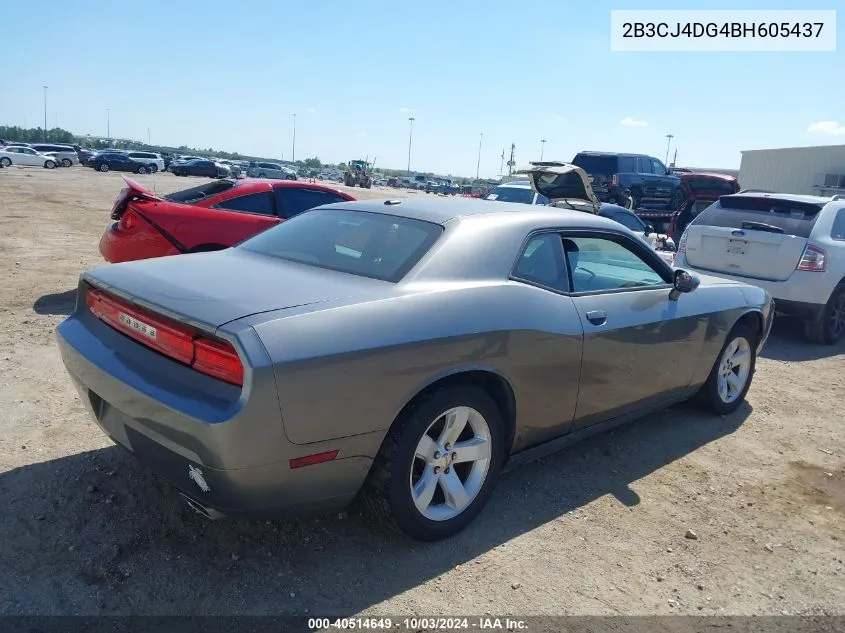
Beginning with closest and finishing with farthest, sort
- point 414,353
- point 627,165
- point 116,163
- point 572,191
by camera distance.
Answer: point 414,353
point 572,191
point 627,165
point 116,163

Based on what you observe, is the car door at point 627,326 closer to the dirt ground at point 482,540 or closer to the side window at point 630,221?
the dirt ground at point 482,540

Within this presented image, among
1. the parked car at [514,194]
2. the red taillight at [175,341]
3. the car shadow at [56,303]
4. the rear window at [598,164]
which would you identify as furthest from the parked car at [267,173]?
the red taillight at [175,341]

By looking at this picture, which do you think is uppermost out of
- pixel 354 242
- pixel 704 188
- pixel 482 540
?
pixel 704 188

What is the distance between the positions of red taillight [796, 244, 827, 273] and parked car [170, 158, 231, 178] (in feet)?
155

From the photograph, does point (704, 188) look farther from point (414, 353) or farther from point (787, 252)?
point (414, 353)

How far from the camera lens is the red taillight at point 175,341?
2307 mm

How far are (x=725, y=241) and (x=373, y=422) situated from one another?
245 inches

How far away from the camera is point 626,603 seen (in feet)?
8.70

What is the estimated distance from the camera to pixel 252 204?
711 centimetres

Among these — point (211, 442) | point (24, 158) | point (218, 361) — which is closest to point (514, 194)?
point (218, 361)

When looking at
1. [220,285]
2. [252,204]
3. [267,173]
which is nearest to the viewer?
[220,285]

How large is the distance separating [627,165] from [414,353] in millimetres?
15749

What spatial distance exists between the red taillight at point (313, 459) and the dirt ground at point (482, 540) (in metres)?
0.56

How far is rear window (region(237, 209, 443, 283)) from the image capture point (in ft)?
9.97
